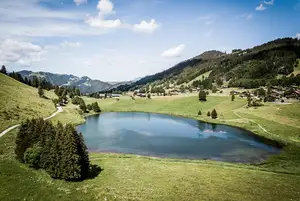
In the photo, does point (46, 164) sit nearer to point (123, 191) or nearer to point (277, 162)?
point (123, 191)

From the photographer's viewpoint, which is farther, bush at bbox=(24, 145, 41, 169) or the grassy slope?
bush at bbox=(24, 145, 41, 169)

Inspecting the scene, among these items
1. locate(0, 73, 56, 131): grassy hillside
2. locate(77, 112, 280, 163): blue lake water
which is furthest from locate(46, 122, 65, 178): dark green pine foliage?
locate(0, 73, 56, 131): grassy hillside

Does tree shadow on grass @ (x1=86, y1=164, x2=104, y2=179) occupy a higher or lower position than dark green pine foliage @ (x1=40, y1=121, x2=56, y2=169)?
lower

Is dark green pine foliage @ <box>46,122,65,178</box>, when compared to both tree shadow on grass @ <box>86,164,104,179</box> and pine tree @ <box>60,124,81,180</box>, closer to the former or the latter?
pine tree @ <box>60,124,81,180</box>

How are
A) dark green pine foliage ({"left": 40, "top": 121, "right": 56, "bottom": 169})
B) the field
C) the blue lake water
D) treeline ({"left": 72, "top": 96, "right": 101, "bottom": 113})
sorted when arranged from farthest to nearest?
treeline ({"left": 72, "top": 96, "right": 101, "bottom": 113}), the blue lake water, dark green pine foliage ({"left": 40, "top": 121, "right": 56, "bottom": 169}), the field

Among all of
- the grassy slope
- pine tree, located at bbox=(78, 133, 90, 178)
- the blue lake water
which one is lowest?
the blue lake water

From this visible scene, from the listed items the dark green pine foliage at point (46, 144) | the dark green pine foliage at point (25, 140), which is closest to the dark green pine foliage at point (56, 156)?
the dark green pine foliage at point (46, 144)

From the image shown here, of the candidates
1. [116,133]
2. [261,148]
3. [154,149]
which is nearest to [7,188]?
[154,149]

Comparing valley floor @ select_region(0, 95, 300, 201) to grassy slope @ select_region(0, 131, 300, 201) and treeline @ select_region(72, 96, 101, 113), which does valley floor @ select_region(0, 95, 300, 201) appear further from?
treeline @ select_region(72, 96, 101, 113)

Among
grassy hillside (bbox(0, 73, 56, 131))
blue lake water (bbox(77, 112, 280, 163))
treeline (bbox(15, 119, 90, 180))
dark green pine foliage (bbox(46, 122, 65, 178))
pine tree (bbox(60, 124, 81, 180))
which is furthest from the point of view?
grassy hillside (bbox(0, 73, 56, 131))

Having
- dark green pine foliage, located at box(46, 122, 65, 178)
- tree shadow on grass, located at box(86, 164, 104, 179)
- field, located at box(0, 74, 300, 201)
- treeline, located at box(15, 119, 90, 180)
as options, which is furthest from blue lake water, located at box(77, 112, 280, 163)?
dark green pine foliage, located at box(46, 122, 65, 178)

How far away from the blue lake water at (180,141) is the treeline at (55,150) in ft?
81.1

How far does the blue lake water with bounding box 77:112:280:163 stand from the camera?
2817 inches

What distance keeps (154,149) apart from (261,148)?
35965mm
